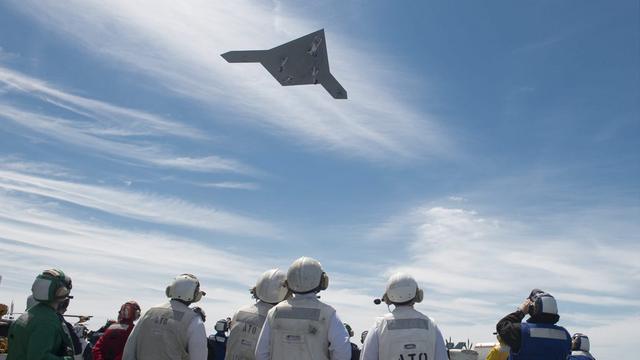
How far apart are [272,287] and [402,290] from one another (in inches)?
92.4

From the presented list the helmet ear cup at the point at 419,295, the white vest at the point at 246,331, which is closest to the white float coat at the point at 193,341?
the white vest at the point at 246,331

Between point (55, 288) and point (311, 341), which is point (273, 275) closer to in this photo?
point (311, 341)

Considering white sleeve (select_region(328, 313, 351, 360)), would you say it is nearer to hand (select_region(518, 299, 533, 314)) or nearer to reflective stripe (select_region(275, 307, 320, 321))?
reflective stripe (select_region(275, 307, 320, 321))

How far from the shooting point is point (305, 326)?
24.1ft

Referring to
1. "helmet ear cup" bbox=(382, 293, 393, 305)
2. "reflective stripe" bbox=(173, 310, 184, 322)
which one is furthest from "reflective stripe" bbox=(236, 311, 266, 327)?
"helmet ear cup" bbox=(382, 293, 393, 305)

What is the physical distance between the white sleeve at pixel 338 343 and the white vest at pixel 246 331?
6.48 ft

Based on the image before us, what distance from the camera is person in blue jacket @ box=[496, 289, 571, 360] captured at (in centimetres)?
859

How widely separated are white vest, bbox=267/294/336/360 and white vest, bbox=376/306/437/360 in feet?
3.06

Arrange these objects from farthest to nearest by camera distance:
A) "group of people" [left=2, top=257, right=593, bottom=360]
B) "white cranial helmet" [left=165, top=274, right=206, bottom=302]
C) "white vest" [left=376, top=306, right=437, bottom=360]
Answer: "white cranial helmet" [left=165, top=274, right=206, bottom=302], "white vest" [left=376, top=306, right=437, bottom=360], "group of people" [left=2, top=257, right=593, bottom=360]

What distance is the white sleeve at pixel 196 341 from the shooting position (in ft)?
28.5

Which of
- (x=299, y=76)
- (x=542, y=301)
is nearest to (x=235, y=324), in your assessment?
(x=542, y=301)

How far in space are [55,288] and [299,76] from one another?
54.4ft

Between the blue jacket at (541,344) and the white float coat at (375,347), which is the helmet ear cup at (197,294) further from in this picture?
the blue jacket at (541,344)

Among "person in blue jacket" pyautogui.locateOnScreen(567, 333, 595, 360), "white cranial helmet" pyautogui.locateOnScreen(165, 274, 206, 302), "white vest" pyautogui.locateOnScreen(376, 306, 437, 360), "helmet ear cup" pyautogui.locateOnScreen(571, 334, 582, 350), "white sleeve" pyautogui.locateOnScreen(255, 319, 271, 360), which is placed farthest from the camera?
"helmet ear cup" pyautogui.locateOnScreen(571, 334, 582, 350)
